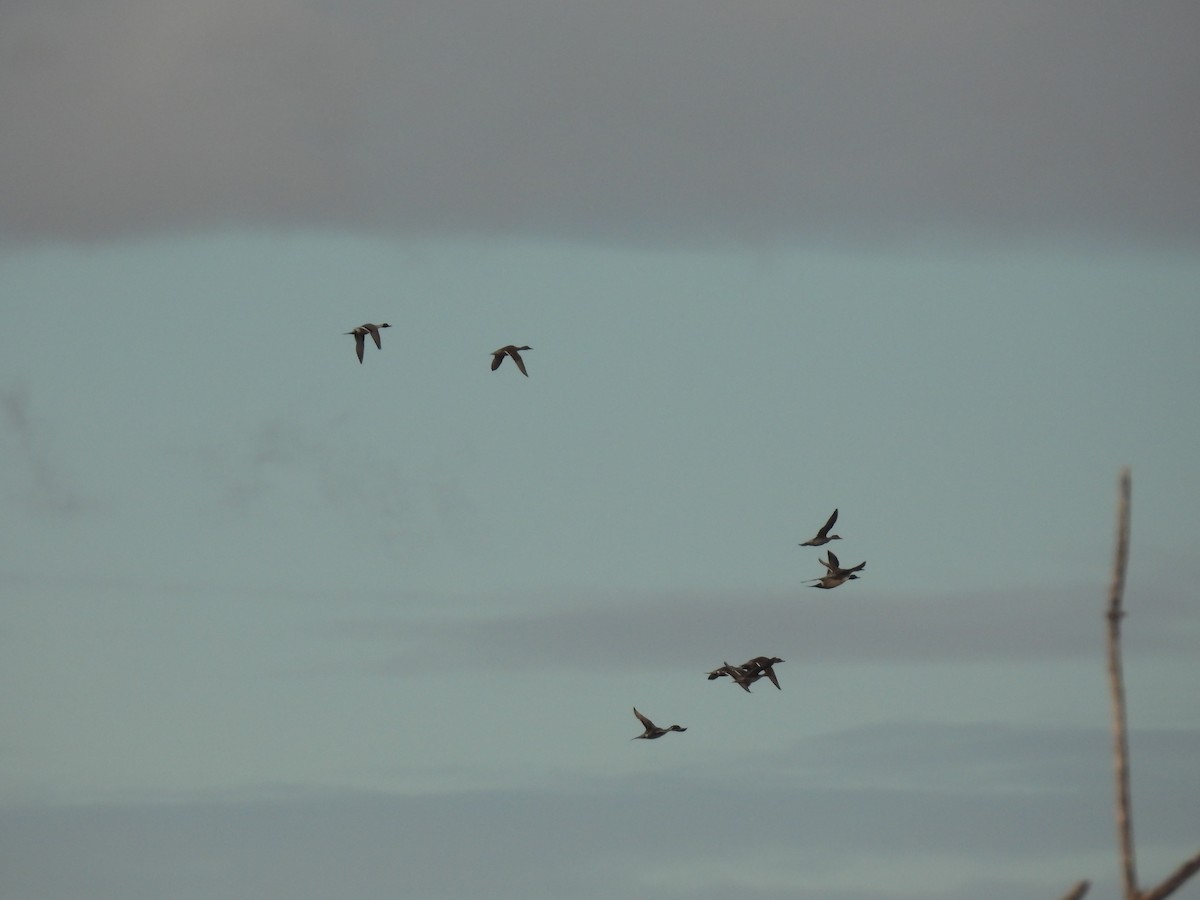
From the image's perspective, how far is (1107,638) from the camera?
51938 mm

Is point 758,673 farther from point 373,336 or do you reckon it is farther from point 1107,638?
point 1107,638

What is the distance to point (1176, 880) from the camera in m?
48.2

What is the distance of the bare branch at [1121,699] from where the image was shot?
49.6 meters

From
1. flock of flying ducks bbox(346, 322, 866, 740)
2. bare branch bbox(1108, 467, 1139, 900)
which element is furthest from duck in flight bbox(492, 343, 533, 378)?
bare branch bbox(1108, 467, 1139, 900)

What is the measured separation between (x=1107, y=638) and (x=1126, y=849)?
4.72m

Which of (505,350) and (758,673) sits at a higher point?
(505,350)

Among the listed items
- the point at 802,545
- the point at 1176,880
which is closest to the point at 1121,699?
the point at 1176,880

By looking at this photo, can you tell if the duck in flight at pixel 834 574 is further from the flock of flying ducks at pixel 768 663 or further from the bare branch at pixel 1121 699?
the bare branch at pixel 1121 699

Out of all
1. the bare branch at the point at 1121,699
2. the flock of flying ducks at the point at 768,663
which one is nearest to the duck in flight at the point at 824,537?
the flock of flying ducks at the point at 768,663

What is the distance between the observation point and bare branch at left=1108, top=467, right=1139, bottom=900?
4959cm

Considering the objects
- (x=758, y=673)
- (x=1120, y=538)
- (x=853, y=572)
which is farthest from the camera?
(x=758, y=673)

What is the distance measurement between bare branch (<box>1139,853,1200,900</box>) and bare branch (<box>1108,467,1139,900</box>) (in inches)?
37.7

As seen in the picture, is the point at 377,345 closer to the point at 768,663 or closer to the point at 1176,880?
the point at 768,663

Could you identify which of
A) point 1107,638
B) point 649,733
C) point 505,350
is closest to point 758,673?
point 649,733
